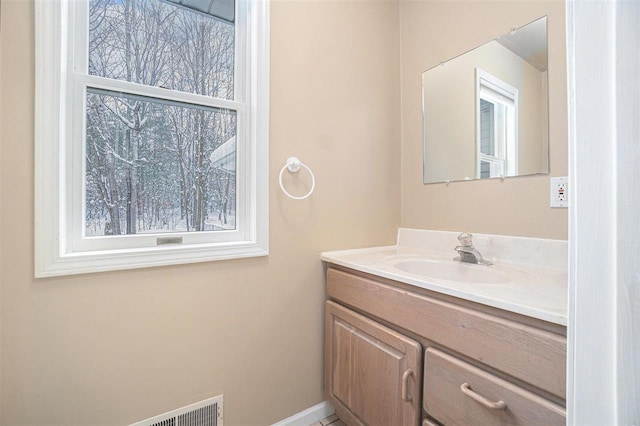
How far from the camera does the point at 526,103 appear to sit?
1222 mm

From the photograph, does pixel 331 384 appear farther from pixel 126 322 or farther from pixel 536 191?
pixel 536 191

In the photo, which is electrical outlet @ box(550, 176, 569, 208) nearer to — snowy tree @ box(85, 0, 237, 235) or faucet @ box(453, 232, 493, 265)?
faucet @ box(453, 232, 493, 265)

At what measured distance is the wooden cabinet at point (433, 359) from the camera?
2.25 ft

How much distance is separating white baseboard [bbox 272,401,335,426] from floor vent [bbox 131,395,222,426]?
0.31 metres

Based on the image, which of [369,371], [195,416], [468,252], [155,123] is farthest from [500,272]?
[155,123]

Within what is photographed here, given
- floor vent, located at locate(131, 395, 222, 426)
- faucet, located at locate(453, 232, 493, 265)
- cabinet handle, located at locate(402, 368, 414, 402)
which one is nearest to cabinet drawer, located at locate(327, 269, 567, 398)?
cabinet handle, located at locate(402, 368, 414, 402)

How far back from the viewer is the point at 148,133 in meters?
1.15

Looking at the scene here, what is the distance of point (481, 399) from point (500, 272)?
21.0 inches

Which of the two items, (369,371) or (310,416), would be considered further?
(310,416)

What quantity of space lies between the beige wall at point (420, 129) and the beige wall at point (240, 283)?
0.10 metres

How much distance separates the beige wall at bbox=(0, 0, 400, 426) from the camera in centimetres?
90

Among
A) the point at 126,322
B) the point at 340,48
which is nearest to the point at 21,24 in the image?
the point at 126,322

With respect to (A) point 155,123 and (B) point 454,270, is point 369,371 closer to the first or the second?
(B) point 454,270

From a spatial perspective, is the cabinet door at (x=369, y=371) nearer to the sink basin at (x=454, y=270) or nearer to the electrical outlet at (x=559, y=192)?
the sink basin at (x=454, y=270)
